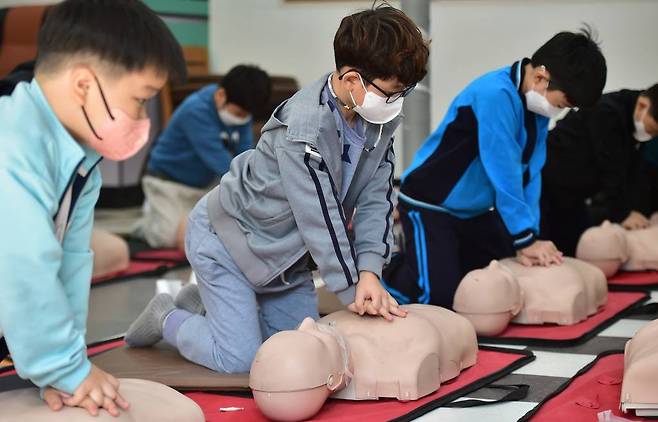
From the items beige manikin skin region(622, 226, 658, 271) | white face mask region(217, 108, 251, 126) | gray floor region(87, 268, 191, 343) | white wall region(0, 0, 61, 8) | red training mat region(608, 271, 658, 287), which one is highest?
white wall region(0, 0, 61, 8)

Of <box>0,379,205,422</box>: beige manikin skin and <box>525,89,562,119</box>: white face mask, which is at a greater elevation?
<box>525,89,562,119</box>: white face mask

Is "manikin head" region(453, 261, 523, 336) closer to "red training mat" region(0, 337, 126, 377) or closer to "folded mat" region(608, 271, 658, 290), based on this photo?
"folded mat" region(608, 271, 658, 290)

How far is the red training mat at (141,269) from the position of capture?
3.55 metres

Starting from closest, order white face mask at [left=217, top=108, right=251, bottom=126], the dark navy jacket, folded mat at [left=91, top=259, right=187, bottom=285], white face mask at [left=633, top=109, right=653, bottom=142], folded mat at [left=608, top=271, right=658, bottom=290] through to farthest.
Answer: the dark navy jacket, folded mat at [left=608, top=271, right=658, bottom=290], white face mask at [left=633, top=109, right=653, bottom=142], folded mat at [left=91, top=259, right=187, bottom=285], white face mask at [left=217, top=108, right=251, bottom=126]

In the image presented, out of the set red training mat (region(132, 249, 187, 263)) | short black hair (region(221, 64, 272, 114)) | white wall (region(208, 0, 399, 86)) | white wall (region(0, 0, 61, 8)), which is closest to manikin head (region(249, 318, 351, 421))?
red training mat (region(132, 249, 187, 263))

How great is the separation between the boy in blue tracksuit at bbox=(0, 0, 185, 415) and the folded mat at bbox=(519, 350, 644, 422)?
2.80ft

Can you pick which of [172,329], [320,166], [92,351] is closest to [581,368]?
[320,166]

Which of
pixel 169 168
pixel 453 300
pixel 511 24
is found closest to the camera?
pixel 453 300

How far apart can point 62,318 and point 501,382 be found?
3.52ft

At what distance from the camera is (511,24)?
5.00 m

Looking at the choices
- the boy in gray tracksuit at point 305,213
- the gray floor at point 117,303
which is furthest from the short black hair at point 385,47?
the gray floor at point 117,303

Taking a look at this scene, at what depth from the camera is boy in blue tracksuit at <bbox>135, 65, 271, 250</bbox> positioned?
13.0ft

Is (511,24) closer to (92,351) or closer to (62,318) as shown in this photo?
(92,351)

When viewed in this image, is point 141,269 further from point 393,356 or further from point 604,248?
point 393,356
